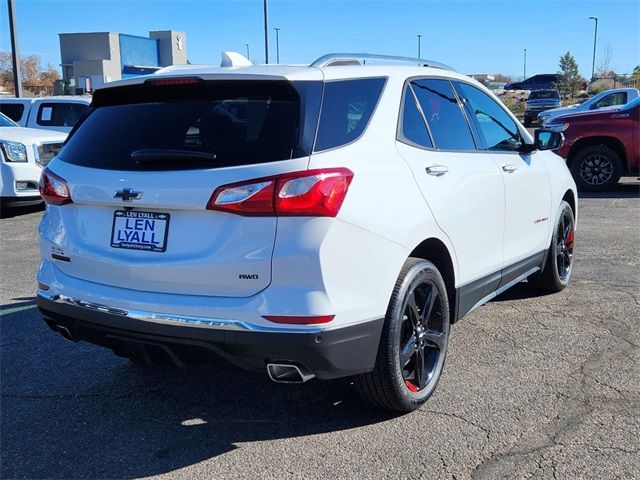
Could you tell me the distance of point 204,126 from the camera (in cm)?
320

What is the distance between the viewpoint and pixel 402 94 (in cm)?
372

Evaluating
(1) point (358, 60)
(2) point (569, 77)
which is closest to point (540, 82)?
(2) point (569, 77)

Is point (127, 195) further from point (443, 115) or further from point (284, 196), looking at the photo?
point (443, 115)

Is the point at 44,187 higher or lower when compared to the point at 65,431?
higher

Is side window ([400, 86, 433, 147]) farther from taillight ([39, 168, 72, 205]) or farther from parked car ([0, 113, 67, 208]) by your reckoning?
parked car ([0, 113, 67, 208])

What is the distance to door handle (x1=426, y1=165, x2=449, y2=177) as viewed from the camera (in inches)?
145

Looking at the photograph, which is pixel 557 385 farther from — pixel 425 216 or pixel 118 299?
pixel 118 299

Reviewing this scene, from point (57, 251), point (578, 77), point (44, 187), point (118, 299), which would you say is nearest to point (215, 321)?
point (118, 299)

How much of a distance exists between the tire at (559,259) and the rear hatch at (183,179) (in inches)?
129

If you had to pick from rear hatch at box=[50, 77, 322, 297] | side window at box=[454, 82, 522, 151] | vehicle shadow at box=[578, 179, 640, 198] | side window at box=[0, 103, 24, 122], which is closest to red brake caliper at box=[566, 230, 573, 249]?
side window at box=[454, 82, 522, 151]

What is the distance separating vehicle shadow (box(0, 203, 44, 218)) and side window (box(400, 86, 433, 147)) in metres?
8.49

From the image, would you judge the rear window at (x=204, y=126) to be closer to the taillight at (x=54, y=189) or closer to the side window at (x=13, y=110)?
the taillight at (x=54, y=189)

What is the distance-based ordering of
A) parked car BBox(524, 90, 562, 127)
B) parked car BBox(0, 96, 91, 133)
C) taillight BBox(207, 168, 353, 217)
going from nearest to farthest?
taillight BBox(207, 168, 353, 217) < parked car BBox(0, 96, 91, 133) < parked car BBox(524, 90, 562, 127)

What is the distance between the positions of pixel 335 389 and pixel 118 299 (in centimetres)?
143
